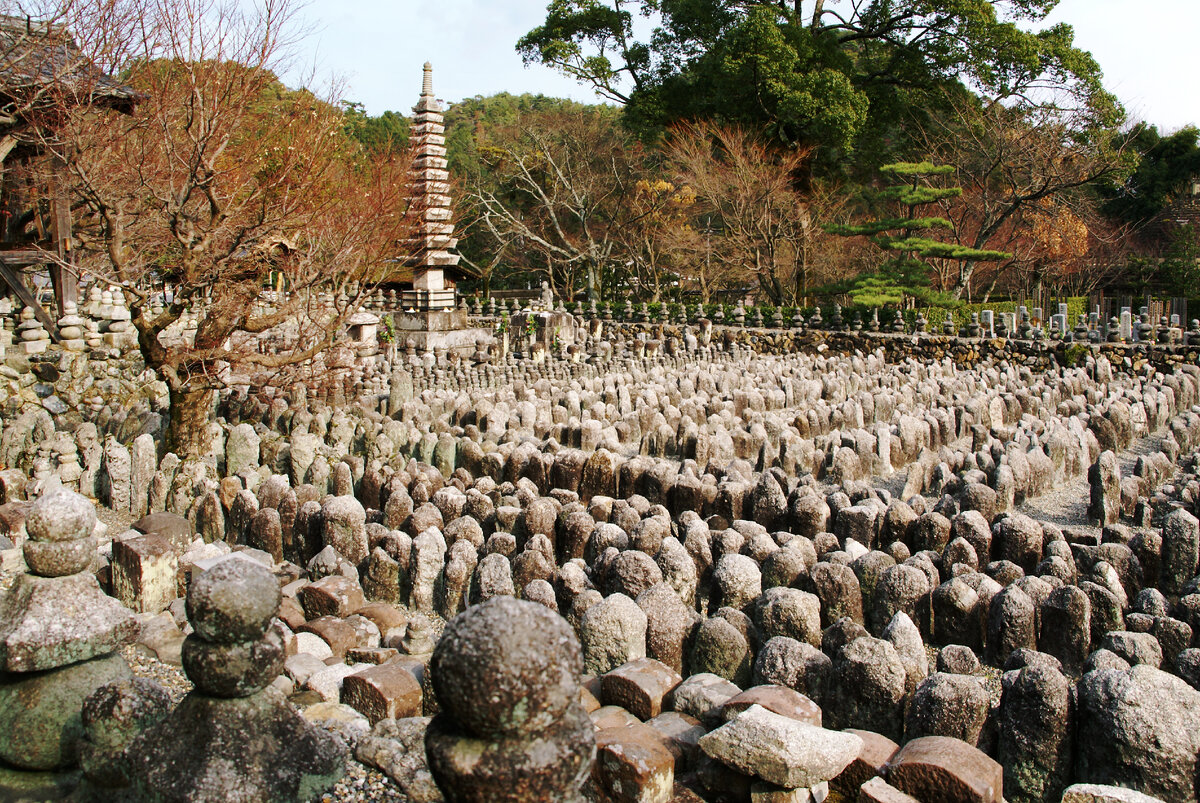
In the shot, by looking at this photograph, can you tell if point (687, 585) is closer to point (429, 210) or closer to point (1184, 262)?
point (429, 210)

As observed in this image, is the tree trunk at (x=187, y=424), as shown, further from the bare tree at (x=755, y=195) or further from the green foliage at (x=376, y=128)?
the green foliage at (x=376, y=128)

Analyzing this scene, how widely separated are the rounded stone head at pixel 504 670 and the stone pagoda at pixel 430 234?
44.4 ft

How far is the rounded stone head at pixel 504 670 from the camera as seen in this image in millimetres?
1468

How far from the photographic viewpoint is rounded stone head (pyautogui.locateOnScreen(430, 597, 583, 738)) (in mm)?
1468

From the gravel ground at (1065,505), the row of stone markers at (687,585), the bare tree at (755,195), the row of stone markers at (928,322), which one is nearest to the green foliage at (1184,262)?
the row of stone markers at (928,322)

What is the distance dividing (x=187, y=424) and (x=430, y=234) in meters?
9.55

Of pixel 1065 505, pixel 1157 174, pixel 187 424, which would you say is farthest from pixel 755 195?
pixel 187 424

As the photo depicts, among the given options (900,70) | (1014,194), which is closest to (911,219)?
(1014,194)

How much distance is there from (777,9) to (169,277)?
16189mm

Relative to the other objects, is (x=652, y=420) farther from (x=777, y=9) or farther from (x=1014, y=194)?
(x=777, y=9)

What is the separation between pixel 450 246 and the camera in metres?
15.9

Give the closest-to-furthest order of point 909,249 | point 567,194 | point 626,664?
point 626,664, point 909,249, point 567,194

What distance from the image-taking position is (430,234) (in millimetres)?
15492

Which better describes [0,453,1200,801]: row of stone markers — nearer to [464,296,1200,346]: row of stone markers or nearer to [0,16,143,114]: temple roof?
[0,16,143,114]: temple roof
